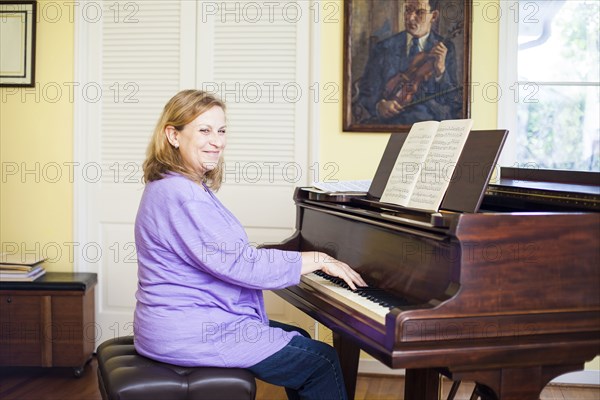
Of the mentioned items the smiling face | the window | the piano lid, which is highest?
the window

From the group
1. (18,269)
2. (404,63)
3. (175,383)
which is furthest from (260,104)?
(175,383)

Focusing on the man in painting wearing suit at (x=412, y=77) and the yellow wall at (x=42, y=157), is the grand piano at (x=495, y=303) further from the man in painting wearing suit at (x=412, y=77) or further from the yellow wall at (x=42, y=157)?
the yellow wall at (x=42, y=157)

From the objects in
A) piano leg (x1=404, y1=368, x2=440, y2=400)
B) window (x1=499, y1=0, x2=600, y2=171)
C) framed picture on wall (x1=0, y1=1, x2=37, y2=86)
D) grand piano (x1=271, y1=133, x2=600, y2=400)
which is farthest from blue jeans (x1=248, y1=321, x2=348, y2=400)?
framed picture on wall (x1=0, y1=1, x2=37, y2=86)

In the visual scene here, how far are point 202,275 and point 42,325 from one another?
202 cm

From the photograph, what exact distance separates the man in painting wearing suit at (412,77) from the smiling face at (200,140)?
1.79 meters

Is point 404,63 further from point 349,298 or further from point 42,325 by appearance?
point 42,325

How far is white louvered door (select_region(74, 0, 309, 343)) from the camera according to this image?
4.17 metres

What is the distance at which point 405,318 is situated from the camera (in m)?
1.86

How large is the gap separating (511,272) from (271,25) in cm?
260

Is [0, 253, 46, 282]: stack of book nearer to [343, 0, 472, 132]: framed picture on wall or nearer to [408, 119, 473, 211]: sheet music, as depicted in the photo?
[343, 0, 472, 132]: framed picture on wall

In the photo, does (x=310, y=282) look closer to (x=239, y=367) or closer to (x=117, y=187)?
(x=239, y=367)

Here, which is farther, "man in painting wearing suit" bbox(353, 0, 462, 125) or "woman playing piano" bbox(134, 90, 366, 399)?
"man in painting wearing suit" bbox(353, 0, 462, 125)

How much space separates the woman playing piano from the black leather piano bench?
0.05 metres

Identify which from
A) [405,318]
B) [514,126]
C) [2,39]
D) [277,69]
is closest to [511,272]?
[405,318]
